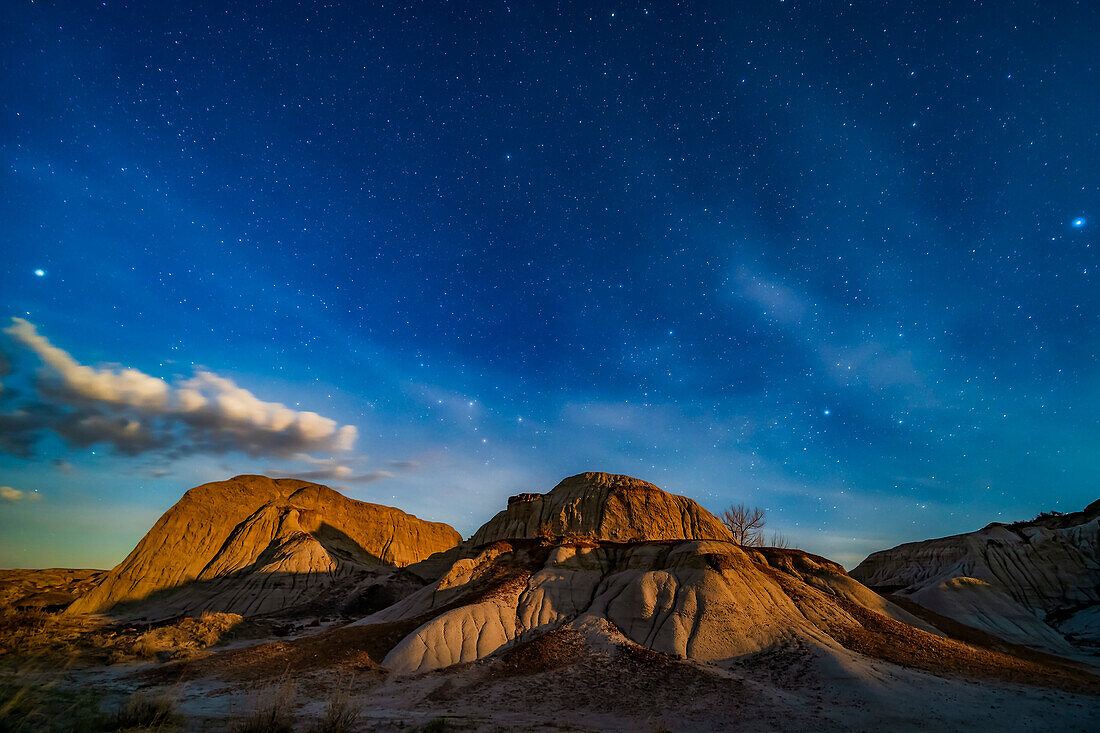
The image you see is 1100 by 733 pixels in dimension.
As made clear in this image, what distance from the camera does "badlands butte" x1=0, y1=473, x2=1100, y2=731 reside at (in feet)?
53.1

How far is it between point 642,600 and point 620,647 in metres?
4.88

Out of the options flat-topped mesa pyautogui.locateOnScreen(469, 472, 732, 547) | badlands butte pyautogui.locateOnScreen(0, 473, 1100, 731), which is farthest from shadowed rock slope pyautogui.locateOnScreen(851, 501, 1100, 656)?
flat-topped mesa pyautogui.locateOnScreen(469, 472, 732, 547)

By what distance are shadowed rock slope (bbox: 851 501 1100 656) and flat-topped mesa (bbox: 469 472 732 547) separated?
82.4 ft

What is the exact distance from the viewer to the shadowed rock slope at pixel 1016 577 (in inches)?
1560

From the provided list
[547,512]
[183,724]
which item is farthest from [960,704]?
[547,512]

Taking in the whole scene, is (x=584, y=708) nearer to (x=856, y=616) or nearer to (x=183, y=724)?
(x=183, y=724)

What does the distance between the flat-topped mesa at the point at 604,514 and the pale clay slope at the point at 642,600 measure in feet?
89.9

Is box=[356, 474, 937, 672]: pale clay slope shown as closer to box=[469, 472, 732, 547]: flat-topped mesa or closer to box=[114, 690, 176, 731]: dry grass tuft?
box=[114, 690, 176, 731]: dry grass tuft

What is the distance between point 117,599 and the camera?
61.8 meters

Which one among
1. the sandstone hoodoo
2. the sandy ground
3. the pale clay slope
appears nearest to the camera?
the sandy ground

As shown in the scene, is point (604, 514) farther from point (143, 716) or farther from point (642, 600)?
point (143, 716)

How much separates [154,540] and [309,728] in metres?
80.1

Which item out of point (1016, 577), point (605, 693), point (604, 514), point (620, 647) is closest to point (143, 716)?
point (605, 693)

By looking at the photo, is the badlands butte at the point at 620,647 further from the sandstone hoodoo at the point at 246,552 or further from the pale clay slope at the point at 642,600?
the sandstone hoodoo at the point at 246,552
